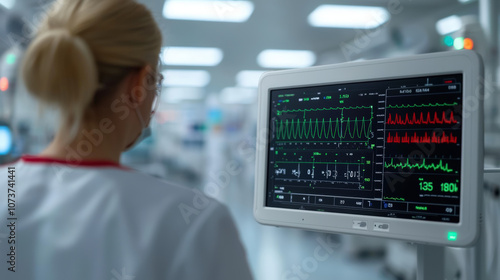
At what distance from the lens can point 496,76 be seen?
408cm

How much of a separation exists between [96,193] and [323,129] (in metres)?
0.58

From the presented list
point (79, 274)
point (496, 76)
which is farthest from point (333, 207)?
point (496, 76)

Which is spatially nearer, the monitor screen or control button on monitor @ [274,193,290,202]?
the monitor screen

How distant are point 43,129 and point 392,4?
501cm

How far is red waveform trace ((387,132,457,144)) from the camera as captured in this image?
0.96 m

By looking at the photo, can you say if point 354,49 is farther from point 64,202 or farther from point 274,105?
point 64,202

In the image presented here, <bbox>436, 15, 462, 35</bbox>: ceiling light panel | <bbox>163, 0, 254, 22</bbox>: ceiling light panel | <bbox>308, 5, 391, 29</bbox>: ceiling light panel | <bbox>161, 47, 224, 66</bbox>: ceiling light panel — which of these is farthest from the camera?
<bbox>161, 47, 224, 66</bbox>: ceiling light panel

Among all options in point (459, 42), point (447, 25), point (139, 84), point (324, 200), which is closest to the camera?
point (139, 84)

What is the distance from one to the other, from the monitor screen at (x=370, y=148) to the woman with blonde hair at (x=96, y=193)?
35 cm

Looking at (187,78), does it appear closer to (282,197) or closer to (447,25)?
(447,25)

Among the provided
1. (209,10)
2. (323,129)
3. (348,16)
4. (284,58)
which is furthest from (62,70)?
(284,58)

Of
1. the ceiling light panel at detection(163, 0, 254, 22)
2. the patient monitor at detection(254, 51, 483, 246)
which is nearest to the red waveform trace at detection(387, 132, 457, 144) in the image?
the patient monitor at detection(254, 51, 483, 246)

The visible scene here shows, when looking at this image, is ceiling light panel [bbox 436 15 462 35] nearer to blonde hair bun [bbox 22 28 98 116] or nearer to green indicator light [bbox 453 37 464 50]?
green indicator light [bbox 453 37 464 50]

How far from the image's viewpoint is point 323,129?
1.15 meters
